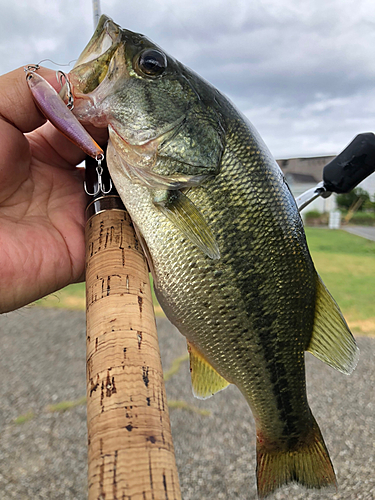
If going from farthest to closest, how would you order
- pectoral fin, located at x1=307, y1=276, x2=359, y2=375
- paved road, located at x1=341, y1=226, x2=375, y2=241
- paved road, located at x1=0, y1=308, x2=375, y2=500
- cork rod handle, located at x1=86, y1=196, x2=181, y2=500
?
paved road, located at x1=341, y1=226, x2=375, y2=241
paved road, located at x1=0, y1=308, x2=375, y2=500
pectoral fin, located at x1=307, y1=276, x2=359, y2=375
cork rod handle, located at x1=86, y1=196, x2=181, y2=500

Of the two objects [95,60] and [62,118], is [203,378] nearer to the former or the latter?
[62,118]

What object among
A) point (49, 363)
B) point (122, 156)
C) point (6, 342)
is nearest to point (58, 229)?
point (122, 156)

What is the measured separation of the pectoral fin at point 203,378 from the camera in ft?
3.50

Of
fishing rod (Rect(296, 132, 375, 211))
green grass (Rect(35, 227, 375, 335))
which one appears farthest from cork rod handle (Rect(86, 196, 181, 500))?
green grass (Rect(35, 227, 375, 335))

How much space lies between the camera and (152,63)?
945mm

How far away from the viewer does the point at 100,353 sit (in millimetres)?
715

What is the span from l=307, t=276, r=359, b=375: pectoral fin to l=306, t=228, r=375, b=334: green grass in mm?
10508

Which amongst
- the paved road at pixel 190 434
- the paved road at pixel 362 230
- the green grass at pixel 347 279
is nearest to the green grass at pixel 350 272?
the green grass at pixel 347 279

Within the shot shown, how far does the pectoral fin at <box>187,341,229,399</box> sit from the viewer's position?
1.07m

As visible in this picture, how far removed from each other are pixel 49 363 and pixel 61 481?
163 inches

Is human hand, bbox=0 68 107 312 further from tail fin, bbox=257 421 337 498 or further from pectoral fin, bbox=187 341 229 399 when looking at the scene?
tail fin, bbox=257 421 337 498

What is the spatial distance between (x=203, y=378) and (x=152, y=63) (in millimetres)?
882

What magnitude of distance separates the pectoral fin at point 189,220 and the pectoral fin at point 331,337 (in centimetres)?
34

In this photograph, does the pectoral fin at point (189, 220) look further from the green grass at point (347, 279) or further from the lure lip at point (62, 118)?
the green grass at point (347, 279)
